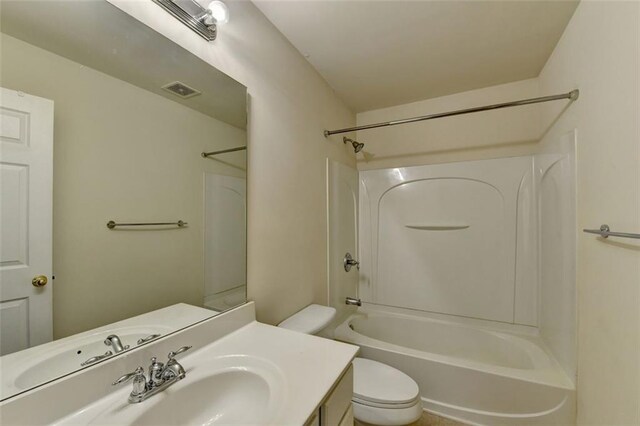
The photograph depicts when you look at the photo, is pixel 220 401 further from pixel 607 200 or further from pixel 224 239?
pixel 607 200

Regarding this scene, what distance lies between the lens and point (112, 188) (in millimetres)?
739

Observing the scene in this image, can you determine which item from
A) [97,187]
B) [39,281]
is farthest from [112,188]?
Result: [39,281]

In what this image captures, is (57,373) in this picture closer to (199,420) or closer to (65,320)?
(65,320)

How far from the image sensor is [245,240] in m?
1.21

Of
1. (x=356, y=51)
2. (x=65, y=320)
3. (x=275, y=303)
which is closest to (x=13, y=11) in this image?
(x=65, y=320)

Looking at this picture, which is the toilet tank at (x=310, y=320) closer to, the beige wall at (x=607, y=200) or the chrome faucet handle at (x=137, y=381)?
the chrome faucet handle at (x=137, y=381)

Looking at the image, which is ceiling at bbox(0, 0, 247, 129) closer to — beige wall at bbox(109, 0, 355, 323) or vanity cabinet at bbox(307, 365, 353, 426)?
beige wall at bbox(109, 0, 355, 323)

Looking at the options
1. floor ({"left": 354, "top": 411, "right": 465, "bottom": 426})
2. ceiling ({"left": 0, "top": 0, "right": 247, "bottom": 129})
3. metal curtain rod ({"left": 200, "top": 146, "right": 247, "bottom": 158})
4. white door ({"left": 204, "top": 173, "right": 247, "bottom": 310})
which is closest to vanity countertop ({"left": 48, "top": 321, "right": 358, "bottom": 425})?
white door ({"left": 204, "top": 173, "right": 247, "bottom": 310})

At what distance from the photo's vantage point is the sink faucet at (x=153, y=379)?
2.18ft

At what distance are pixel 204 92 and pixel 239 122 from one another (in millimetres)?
184

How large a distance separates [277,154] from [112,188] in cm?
81

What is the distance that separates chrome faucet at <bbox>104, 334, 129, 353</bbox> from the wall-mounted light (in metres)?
1.09

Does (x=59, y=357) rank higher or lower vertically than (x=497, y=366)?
higher

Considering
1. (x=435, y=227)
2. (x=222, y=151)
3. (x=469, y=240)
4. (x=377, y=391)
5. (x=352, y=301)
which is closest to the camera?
(x=222, y=151)
